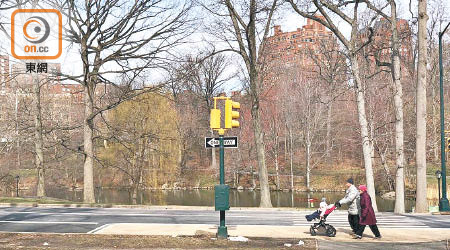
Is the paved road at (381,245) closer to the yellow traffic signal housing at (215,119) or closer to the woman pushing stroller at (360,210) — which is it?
the woman pushing stroller at (360,210)

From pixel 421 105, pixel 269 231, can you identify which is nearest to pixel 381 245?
pixel 269 231

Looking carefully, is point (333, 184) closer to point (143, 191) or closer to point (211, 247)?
point (143, 191)

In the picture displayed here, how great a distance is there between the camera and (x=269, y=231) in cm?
1346

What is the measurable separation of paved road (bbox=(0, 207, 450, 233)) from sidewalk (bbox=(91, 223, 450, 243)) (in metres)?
0.84

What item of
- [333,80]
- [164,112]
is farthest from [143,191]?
[333,80]

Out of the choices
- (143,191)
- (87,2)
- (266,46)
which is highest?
(87,2)

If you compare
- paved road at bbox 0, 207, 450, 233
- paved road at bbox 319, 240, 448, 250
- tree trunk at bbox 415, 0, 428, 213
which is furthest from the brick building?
paved road at bbox 319, 240, 448, 250

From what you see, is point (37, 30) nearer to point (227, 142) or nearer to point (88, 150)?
point (88, 150)

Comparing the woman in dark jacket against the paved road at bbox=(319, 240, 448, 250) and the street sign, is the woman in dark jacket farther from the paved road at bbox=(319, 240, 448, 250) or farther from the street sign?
the street sign

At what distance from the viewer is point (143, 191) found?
48906 mm

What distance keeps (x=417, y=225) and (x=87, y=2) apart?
19973mm

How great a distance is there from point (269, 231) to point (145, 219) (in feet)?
16.9

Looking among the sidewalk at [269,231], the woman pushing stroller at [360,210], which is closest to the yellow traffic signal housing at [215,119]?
the sidewalk at [269,231]

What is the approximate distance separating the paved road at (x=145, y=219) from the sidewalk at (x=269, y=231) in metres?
0.84
